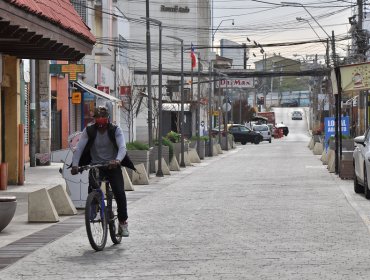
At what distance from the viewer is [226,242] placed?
43.0 feet

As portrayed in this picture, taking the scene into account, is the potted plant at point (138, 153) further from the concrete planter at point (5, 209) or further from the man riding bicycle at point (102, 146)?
the man riding bicycle at point (102, 146)

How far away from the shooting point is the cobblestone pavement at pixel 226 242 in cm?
1057

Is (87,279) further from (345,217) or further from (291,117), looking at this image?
(291,117)

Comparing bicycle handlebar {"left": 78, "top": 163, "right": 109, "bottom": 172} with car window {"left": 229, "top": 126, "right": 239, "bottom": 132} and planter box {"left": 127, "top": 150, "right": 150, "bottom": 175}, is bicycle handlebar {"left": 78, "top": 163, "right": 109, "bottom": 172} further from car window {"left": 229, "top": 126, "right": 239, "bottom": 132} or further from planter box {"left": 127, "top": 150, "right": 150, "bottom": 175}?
car window {"left": 229, "top": 126, "right": 239, "bottom": 132}

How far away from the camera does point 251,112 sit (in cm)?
13988

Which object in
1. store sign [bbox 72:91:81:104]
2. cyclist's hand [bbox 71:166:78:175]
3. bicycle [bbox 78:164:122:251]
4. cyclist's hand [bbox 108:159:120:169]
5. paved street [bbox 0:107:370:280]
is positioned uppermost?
store sign [bbox 72:91:81:104]

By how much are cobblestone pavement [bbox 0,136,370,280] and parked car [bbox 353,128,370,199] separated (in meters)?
0.28

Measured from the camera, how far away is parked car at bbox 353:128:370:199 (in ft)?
68.4

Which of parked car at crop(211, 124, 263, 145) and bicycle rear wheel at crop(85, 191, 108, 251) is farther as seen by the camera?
parked car at crop(211, 124, 263, 145)

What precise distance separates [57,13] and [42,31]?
231 cm

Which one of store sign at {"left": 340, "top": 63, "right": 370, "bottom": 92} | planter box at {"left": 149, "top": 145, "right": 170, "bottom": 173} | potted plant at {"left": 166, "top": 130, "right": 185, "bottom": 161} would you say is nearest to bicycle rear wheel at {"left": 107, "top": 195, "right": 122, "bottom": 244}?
store sign at {"left": 340, "top": 63, "right": 370, "bottom": 92}

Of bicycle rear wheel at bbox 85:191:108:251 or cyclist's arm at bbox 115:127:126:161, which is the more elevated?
cyclist's arm at bbox 115:127:126:161

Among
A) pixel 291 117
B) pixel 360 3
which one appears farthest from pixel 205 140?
pixel 291 117

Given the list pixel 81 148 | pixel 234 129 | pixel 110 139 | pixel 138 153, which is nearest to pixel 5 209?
pixel 81 148
